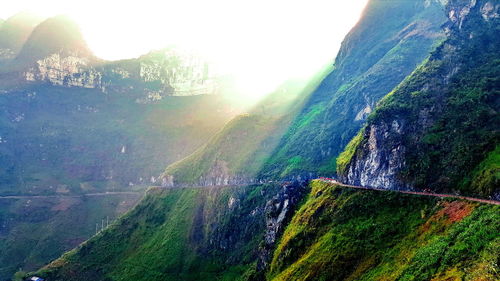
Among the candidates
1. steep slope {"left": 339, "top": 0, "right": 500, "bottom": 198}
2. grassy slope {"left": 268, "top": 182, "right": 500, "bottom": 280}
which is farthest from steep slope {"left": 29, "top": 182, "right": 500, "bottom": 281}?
steep slope {"left": 339, "top": 0, "right": 500, "bottom": 198}

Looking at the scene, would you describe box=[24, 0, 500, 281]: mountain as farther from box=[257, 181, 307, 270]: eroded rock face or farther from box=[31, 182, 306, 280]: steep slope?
box=[31, 182, 306, 280]: steep slope

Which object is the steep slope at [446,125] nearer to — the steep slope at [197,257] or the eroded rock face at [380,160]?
the eroded rock face at [380,160]

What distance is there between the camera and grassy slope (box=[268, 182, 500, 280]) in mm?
75375

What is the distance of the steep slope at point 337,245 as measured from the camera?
Result: 78188 millimetres

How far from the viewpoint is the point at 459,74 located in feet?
463

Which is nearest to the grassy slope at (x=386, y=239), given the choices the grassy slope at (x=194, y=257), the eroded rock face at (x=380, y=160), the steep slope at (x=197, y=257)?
the eroded rock face at (x=380, y=160)

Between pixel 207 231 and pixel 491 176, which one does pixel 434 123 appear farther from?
pixel 207 231

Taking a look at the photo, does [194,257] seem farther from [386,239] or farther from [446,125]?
[446,125]

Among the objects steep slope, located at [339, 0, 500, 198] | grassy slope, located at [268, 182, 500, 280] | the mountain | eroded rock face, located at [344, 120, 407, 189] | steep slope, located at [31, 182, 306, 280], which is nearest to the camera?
grassy slope, located at [268, 182, 500, 280]

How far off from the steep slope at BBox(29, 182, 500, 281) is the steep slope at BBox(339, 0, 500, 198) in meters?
8.96

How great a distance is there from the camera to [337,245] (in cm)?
10756

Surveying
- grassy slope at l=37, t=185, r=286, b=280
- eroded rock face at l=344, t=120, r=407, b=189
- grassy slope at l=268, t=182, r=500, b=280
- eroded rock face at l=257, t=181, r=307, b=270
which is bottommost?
grassy slope at l=37, t=185, r=286, b=280

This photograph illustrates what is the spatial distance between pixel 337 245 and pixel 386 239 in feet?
43.5

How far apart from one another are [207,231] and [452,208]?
126589 millimetres
